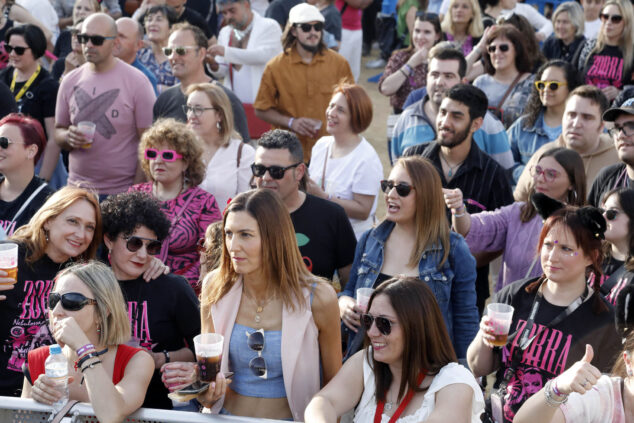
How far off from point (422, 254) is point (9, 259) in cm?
196

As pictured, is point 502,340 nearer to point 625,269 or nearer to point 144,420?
point 625,269

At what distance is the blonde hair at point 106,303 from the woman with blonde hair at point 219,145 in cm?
189

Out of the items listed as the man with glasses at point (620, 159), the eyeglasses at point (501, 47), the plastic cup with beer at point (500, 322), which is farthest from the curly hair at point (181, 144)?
the eyeglasses at point (501, 47)

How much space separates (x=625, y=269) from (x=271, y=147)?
1.95 metres

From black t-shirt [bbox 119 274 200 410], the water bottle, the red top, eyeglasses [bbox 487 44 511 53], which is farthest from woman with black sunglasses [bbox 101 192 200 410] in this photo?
eyeglasses [bbox 487 44 511 53]

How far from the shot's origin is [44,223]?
398cm

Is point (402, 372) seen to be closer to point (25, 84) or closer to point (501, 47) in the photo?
point (501, 47)

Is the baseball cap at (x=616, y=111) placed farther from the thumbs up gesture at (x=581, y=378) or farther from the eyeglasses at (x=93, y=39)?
the eyeglasses at (x=93, y=39)

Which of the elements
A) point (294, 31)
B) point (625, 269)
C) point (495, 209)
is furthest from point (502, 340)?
point (294, 31)

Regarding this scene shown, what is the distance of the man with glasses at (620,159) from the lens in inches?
187

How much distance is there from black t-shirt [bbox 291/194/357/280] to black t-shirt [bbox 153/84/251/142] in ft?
5.31

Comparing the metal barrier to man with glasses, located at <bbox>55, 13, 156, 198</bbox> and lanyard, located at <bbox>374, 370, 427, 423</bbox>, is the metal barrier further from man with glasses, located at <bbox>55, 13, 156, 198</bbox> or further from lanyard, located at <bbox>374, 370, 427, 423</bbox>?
man with glasses, located at <bbox>55, 13, 156, 198</bbox>

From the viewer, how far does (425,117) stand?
6.00m

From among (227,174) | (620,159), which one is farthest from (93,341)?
(620,159)
